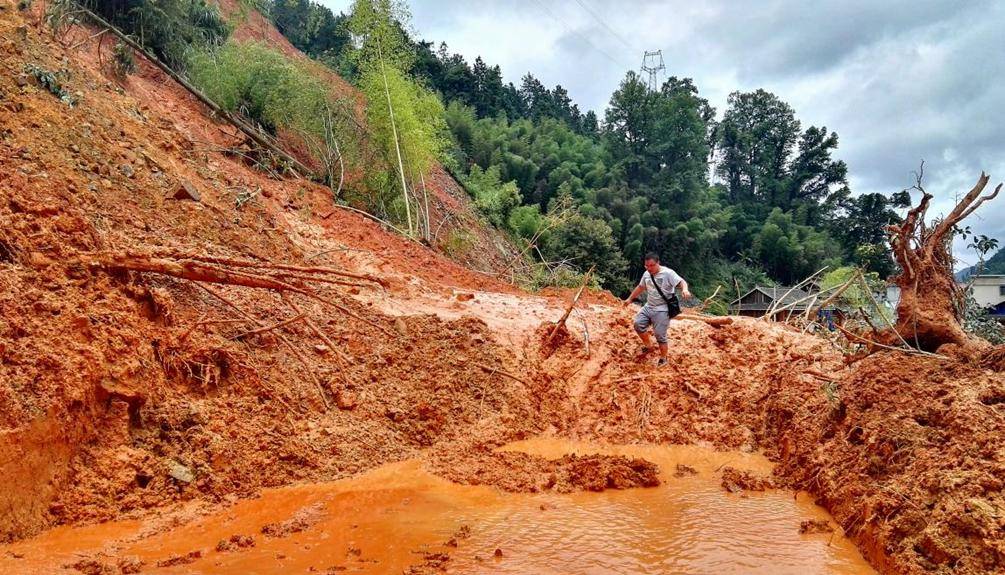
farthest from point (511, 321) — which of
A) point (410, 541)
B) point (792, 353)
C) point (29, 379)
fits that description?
point (29, 379)

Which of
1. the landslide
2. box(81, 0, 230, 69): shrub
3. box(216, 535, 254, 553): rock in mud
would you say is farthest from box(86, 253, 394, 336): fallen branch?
box(81, 0, 230, 69): shrub

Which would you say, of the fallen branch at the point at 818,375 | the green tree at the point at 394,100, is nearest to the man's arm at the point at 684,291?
the fallen branch at the point at 818,375

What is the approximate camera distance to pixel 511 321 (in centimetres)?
813

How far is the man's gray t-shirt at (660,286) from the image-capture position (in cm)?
686

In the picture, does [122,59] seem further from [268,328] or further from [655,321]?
[655,321]

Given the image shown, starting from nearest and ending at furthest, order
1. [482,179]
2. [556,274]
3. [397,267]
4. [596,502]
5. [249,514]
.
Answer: [249,514]
[596,502]
[397,267]
[556,274]
[482,179]

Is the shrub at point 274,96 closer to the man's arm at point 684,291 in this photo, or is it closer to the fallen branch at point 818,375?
the man's arm at point 684,291

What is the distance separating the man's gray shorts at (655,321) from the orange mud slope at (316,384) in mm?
432

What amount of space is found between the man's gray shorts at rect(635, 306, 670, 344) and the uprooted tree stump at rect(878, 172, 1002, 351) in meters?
2.30

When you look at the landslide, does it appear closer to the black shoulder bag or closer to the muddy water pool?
the muddy water pool

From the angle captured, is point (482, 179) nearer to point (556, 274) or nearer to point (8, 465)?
point (556, 274)

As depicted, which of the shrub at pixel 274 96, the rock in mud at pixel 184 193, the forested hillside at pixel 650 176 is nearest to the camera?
the rock in mud at pixel 184 193

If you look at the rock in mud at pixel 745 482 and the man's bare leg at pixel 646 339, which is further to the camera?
the man's bare leg at pixel 646 339

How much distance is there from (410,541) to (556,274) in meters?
10.4
